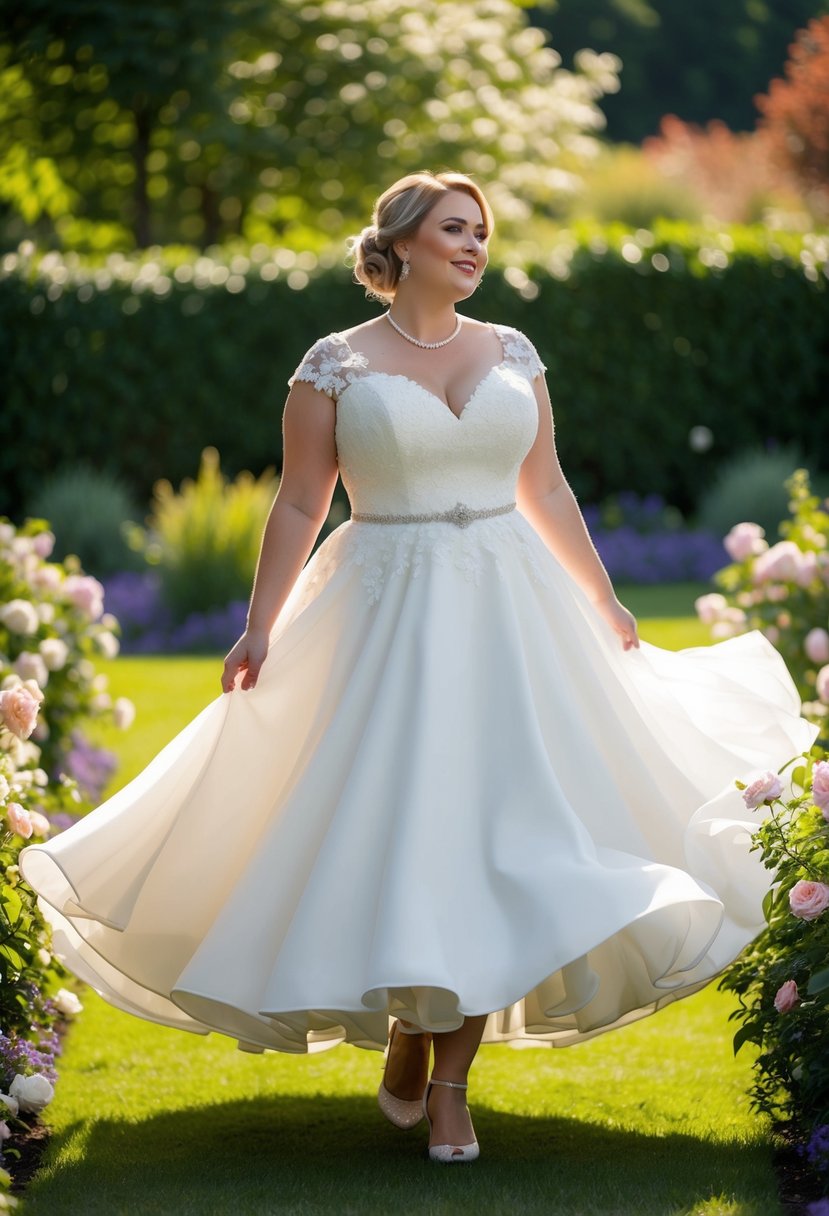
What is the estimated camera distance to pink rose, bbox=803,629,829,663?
595 centimetres

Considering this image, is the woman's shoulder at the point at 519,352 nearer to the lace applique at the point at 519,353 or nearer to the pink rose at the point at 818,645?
the lace applique at the point at 519,353

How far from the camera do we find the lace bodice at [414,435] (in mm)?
3826

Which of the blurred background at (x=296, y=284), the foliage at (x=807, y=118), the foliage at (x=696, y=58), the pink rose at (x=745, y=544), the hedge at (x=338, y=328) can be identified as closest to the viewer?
the pink rose at (x=745, y=544)

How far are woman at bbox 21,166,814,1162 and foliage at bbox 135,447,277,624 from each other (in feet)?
23.9

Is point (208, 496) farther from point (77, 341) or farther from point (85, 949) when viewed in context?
point (85, 949)

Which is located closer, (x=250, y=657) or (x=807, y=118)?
(x=250, y=657)

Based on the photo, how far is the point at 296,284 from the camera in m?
13.4

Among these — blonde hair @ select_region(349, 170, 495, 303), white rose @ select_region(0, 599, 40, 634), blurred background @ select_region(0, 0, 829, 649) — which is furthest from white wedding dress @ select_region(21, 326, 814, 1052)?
blurred background @ select_region(0, 0, 829, 649)

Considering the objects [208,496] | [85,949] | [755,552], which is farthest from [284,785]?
[208,496]

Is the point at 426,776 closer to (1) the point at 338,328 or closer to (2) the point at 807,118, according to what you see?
(1) the point at 338,328

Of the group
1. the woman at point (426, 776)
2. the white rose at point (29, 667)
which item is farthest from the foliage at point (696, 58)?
the woman at point (426, 776)

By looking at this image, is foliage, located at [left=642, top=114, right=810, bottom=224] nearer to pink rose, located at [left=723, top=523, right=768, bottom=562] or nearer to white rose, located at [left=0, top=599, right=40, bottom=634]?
pink rose, located at [left=723, top=523, right=768, bottom=562]

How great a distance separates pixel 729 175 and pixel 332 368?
29.5 metres

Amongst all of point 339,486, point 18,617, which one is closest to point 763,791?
point 18,617
